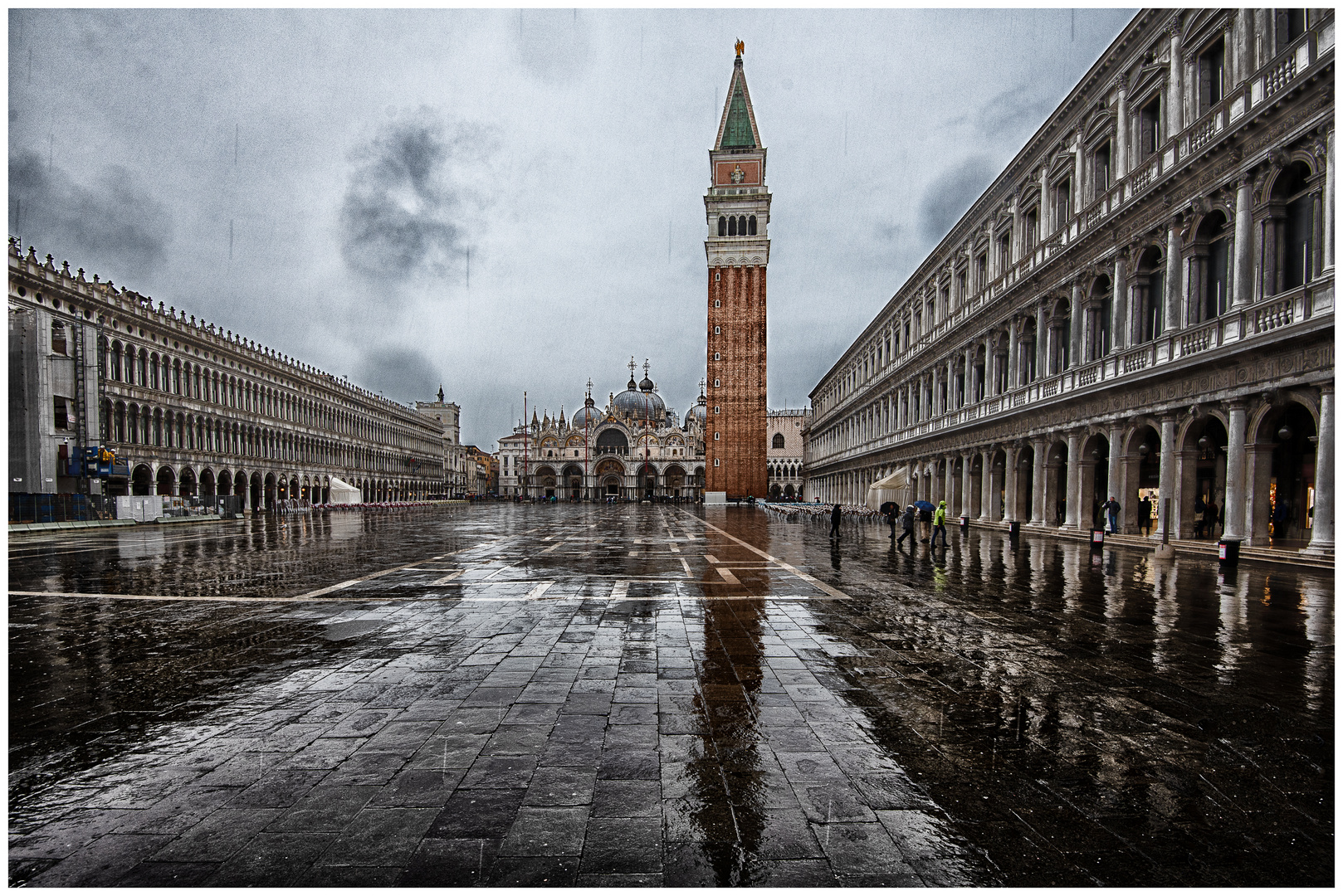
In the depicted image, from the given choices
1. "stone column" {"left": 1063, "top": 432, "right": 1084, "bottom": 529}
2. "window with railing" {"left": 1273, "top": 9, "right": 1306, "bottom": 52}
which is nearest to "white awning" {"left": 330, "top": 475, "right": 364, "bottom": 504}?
"stone column" {"left": 1063, "top": 432, "right": 1084, "bottom": 529}

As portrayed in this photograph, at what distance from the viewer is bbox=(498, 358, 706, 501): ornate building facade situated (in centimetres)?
11350

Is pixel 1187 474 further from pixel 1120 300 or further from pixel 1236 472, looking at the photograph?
pixel 1120 300

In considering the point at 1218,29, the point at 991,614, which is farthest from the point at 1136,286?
the point at 991,614

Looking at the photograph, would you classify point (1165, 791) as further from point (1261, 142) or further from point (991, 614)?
point (1261, 142)

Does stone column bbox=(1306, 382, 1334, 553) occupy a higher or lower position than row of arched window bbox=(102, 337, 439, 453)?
lower

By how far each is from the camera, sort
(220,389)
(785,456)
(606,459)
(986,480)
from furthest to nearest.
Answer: (606,459)
(785,456)
(220,389)
(986,480)

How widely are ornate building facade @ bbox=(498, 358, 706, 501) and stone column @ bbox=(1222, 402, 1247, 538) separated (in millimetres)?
93669

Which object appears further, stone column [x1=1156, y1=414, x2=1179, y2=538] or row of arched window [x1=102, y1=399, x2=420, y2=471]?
row of arched window [x1=102, y1=399, x2=420, y2=471]

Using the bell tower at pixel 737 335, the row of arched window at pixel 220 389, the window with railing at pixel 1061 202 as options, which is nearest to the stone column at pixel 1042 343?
the window with railing at pixel 1061 202

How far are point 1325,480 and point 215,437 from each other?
60139mm

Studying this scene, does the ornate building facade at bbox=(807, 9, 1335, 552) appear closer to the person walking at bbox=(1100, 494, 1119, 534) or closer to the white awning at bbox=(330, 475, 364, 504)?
the person walking at bbox=(1100, 494, 1119, 534)

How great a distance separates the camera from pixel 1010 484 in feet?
77.4

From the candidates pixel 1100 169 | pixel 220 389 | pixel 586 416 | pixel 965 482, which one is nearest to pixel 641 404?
pixel 586 416

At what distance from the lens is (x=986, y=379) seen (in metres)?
26.0
